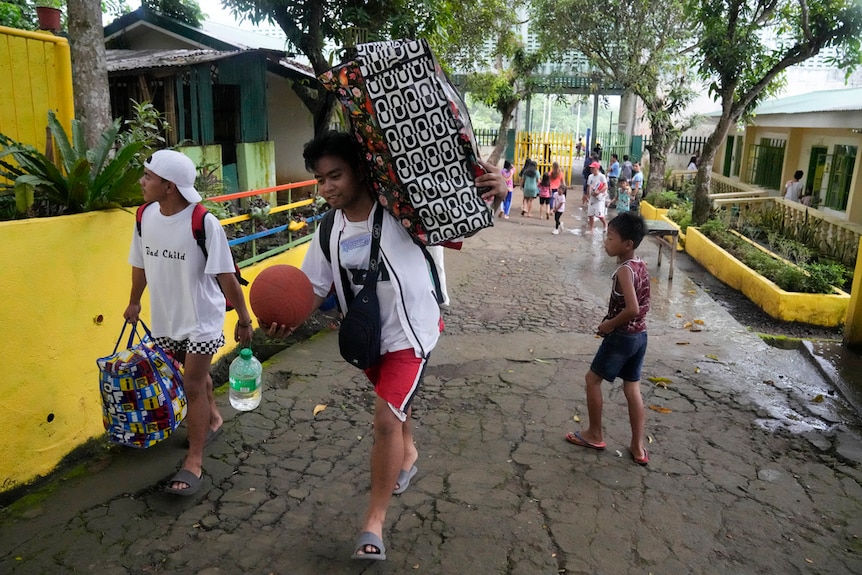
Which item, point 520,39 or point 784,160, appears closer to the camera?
point 784,160

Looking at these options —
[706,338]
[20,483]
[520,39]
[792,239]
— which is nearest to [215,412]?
[20,483]

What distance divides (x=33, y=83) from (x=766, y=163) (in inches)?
701

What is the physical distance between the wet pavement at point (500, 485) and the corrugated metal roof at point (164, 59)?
4430mm

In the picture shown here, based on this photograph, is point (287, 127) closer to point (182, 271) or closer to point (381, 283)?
point (182, 271)

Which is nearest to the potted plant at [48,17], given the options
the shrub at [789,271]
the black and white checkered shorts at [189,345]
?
the black and white checkered shorts at [189,345]

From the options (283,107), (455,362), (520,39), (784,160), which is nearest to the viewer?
(455,362)

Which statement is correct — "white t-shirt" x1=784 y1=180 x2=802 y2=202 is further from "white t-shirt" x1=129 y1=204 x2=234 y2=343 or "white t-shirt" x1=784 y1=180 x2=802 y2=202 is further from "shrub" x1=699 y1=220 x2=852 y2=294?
"white t-shirt" x1=129 y1=204 x2=234 y2=343

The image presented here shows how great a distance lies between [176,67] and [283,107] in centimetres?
381

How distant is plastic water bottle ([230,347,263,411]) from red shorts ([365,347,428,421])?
1.27 meters

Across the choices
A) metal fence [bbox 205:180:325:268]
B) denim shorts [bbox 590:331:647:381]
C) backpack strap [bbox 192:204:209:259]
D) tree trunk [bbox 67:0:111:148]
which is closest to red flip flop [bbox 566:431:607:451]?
denim shorts [bbox 590:331:647:381]

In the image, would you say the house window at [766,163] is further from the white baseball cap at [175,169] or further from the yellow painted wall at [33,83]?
the white baseball cap at [175,169]

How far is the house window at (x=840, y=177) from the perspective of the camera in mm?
12328

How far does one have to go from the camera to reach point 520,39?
2105cm

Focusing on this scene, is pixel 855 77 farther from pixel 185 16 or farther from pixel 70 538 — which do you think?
pixel 70 538
